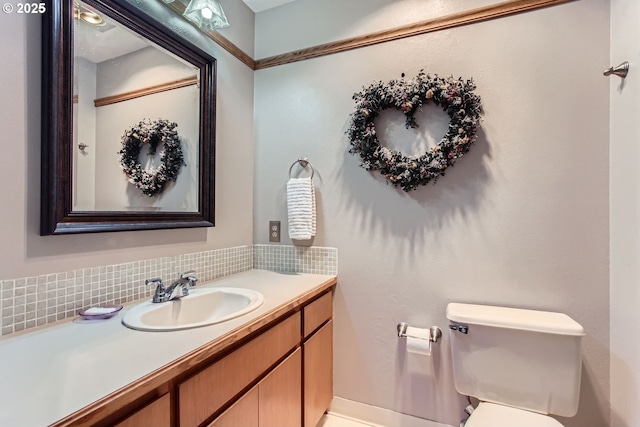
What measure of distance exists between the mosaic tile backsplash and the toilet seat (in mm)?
936

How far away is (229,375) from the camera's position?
946 mm

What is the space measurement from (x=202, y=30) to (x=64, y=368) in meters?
1.60

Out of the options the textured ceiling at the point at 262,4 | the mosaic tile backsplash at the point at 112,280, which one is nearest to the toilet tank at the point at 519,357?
the mosaic tile backsplash at the point at 112,280

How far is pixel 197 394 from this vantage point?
0.82m

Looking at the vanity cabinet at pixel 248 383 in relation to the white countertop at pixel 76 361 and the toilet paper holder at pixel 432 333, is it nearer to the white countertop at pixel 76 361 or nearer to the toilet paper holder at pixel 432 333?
the white countertop at pixel 76 361

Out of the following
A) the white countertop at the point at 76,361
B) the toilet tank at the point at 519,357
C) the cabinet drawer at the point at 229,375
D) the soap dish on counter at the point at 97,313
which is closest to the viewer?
the white countertop at the point at 76,361

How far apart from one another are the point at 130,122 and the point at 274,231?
39.1 inches

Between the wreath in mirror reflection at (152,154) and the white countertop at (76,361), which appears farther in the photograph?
the wreath in mirror reflection at (152,154)

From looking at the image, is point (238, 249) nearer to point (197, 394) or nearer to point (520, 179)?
point (197, 394)

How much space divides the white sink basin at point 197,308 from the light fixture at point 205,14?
Answer: 4.23ft

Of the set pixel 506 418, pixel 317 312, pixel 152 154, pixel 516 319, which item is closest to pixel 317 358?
pixel 317 312

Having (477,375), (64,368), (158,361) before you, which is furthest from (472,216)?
(64,368)

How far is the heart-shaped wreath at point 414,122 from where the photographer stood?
4.75 feet

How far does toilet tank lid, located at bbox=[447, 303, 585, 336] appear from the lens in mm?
1201
